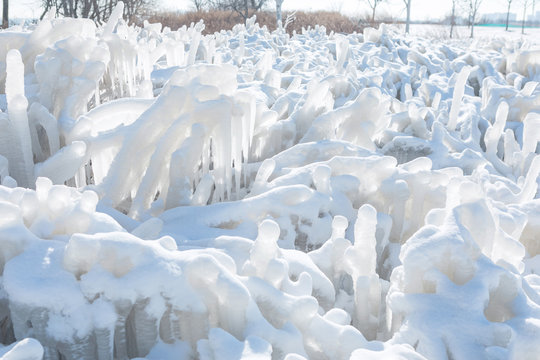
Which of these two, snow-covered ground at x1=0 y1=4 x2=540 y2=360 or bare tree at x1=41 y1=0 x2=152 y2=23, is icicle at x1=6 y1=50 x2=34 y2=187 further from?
bare tree at x1=41 y1=0 x2=152 y2=23

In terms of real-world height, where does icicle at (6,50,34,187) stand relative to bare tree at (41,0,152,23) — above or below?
below

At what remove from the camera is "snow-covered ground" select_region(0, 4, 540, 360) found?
1203 millimetres

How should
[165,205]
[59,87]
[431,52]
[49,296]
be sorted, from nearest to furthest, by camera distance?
[49,296] < [165,205] < [59,87] < [431,52]

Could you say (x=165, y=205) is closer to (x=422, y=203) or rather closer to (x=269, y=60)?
(x=422, y=203)

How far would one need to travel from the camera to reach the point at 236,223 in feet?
6.28

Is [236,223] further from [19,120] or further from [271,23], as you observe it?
[271,23]

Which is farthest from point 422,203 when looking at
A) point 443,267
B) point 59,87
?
point 59,87

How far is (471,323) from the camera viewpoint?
1231mm

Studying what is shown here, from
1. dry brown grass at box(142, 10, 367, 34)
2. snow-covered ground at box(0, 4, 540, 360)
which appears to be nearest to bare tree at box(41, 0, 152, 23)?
dry brown grass at box(142, 10, 367, 34)

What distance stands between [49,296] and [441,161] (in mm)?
2687

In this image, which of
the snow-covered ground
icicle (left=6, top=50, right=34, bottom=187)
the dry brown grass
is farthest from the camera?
the dry brown grass

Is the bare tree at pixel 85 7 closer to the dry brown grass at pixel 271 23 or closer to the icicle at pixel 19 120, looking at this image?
the dry brown grass at pixel 271 23

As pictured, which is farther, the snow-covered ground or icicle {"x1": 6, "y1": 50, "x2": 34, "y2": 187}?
icicle {"x1": 6, "y1": 50, "x2": 34, "y2": 187}

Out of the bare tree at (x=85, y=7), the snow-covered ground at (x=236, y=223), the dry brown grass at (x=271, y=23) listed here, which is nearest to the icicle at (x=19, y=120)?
the snow-covered ground at (x=236, y=223)
